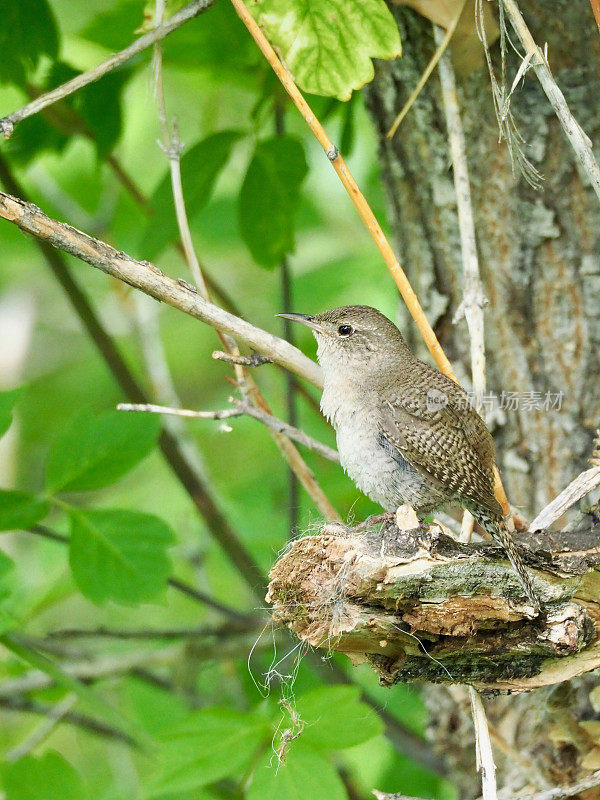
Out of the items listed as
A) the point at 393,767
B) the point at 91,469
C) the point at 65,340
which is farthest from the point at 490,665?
the point at 65,340

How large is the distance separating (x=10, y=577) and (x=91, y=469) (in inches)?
14.8

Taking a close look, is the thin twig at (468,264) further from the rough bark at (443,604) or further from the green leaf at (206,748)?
the green leaf at (206,748)

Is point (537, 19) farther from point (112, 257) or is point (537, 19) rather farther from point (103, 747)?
point (103, 747)

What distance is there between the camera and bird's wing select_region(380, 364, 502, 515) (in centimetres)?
235

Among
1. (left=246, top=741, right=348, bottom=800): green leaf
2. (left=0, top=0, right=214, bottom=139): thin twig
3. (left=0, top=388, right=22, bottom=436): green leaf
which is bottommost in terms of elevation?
(left=246, top=741, right=348, bottom=800): green leaf

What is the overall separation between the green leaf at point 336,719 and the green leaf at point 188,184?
56.1 inches

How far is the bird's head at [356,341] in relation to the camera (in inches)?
111

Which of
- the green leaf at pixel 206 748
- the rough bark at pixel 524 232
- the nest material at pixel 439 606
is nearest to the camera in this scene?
the nest material at pixel 439 606

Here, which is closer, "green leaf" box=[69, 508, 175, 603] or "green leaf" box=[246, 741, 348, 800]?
"green leaf" box=[246, 741, 348, 800]

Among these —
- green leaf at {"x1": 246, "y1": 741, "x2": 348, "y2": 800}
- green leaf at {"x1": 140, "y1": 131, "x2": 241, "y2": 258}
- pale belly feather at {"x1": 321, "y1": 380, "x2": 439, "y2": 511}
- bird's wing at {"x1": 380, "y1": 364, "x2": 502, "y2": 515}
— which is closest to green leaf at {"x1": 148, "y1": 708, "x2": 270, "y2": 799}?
green leaf at {"x1": 246, "y1": 741, "x2": 348, "y2": 800}

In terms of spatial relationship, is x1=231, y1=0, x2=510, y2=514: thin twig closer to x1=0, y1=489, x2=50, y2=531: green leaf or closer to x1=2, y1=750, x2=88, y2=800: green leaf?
x1=0, y1=489, x2=50, y2=531: green leaf

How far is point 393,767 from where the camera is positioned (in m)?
3.44

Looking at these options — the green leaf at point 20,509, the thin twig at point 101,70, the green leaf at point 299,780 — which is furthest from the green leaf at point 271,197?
the green leaf at point 299,780

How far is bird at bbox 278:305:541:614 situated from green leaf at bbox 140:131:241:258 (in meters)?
0.46
